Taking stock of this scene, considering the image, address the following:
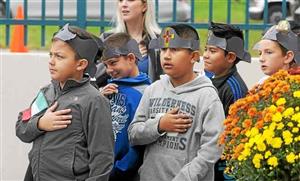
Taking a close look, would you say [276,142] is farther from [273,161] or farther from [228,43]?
[228,43]

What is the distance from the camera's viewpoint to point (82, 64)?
5.61 m

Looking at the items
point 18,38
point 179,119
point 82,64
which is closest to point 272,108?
point 179,119

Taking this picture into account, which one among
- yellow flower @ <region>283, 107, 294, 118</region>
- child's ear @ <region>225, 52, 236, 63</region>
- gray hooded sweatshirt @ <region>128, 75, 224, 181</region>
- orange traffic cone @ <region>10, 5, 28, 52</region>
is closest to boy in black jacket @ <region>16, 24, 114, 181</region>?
gray hooded sweatshirt @ <region>128, 75, 224, 181</region>

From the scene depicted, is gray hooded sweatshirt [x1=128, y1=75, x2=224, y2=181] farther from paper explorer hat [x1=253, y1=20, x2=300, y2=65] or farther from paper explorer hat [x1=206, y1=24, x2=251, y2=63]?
paper explorer hat [x1=253, y1=20, x2=300, y2=65]

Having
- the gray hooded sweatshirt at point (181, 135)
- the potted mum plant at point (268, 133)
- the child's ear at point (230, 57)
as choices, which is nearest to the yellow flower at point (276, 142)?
the potted mum plant at point (268, 133)

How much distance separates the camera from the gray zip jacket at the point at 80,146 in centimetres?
539

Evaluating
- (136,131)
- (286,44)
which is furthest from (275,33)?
(136,131)

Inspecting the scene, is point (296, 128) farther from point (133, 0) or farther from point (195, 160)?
point (133, 0)

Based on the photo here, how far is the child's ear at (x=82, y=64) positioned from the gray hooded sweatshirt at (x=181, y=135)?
0.50 metres

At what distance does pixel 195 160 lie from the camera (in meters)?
5.52

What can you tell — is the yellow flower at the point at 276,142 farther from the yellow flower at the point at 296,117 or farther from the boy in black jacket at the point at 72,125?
the boy in black jacket at the point at 72,125

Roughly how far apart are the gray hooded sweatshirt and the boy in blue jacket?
195 millimetres

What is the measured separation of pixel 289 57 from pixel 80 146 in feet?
5.39

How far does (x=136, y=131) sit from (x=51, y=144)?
2.05 feet
